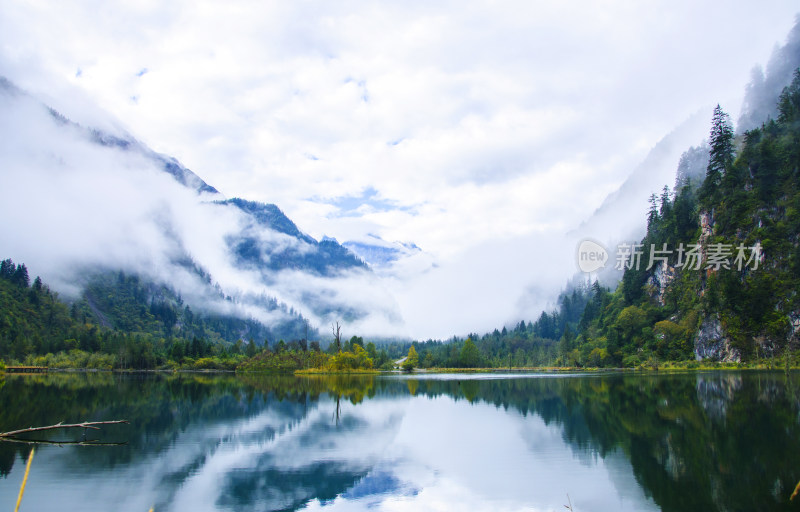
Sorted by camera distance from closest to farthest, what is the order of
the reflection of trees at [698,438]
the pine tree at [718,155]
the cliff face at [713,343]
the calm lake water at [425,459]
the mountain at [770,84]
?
the reflection of trees at [698,438]
the calm lake water at [425,459]
the cliff face at [713,343]
the pine tree at [718,155]
the mountain at [770,84]

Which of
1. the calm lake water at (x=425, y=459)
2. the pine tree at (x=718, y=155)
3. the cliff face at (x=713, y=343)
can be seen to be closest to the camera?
the calm lake water at (x=425, y=459)

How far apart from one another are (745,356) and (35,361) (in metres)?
170

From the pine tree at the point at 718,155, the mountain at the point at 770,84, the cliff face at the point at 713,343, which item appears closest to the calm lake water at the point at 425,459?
the cliff face at the point at 713,343

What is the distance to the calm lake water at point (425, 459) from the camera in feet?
58.4

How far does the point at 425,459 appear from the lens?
24922mm

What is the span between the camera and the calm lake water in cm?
1781

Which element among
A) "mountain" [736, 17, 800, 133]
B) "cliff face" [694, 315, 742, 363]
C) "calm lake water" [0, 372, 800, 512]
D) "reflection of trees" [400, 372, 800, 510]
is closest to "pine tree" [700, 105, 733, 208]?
"cliff face" [694, 315, 742, 363]

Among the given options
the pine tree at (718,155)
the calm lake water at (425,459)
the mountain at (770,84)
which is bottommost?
the calm lake water at (425,459)

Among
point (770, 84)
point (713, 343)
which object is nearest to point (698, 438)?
point (713, 343)

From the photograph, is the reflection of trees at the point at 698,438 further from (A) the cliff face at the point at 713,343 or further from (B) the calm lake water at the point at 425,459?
(A) the cliff face at the point at 713,343

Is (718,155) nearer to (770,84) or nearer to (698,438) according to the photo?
(770,84)

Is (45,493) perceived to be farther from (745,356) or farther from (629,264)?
(629,264)

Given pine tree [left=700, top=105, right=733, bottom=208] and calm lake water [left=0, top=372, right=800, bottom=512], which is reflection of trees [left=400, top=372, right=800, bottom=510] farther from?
pine tree [left=700, top=105, right=733, bottom=208]

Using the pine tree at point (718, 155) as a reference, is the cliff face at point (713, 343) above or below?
below
